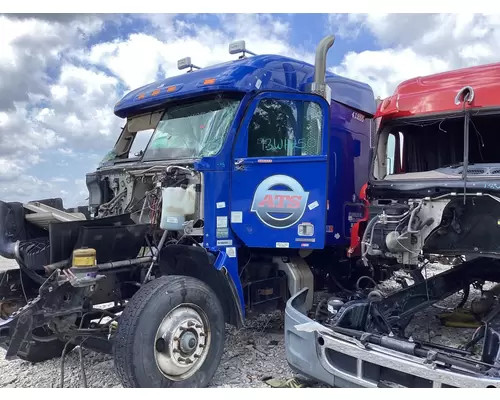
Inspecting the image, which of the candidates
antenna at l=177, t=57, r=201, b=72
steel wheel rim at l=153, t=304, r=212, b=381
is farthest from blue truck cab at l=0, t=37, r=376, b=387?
antenna at l=177, t=57, r=201, b=72

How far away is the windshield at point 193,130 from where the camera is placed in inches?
187

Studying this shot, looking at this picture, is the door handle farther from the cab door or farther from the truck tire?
the truck tire

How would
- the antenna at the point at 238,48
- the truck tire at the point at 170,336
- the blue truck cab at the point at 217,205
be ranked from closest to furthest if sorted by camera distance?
the truck tire at the point at 170,336 < the blue truck cab at the point at 217,205 < the antenna at the point at 238,48

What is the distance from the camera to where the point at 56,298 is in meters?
3.83

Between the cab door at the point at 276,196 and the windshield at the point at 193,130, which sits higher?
the windshield at the point at 193,130

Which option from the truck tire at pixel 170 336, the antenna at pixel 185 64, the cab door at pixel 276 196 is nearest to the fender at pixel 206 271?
the truck tire at pixel 170 336

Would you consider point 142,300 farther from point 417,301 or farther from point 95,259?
point 417,301

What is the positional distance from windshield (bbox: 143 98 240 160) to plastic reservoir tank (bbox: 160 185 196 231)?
46 centimetres

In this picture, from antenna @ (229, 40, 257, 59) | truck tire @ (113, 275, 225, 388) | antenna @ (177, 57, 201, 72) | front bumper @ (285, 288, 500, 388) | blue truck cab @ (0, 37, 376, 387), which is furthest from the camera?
antenna @ (177, 57, 201, 72)

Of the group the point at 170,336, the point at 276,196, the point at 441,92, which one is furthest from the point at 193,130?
the point at 441,92

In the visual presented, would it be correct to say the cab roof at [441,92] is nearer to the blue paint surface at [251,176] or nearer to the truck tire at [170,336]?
the blue paint surface at [251,176]

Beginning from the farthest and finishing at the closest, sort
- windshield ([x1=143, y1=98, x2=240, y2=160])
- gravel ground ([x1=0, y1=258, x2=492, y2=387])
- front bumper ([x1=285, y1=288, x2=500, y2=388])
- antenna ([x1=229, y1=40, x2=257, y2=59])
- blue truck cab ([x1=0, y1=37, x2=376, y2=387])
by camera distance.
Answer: antenna ([x1=229, y1=40, x2=257, y2=59]) < windshield ([x1=143, y1=98, x2=240, y2=160]) < gravel ground ([x1=0, y1=258, x2=492, y2=387]) < blue truck cab ([x1=0, y1=37, x2=376, y2=387]) < front bumper ([x1=285, y1=288, x2=500, y2=388])

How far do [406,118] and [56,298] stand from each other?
3.85 meters

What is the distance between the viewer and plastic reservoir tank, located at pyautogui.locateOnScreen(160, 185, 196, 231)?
4500 millimetres
